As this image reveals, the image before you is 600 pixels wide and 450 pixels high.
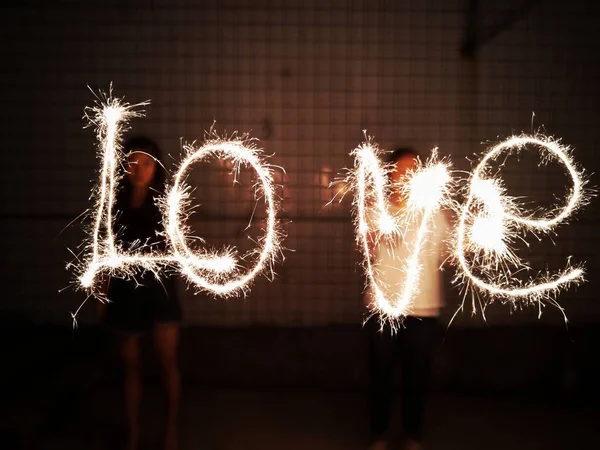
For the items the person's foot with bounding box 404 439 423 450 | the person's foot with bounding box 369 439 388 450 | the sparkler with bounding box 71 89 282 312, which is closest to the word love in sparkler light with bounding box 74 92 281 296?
the sparkler with bounding box 71 89 282 312

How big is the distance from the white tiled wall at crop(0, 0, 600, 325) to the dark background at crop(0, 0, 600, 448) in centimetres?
1

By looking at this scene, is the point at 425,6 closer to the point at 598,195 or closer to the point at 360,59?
the point at 360,59

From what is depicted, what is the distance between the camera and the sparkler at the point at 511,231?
4773 mm

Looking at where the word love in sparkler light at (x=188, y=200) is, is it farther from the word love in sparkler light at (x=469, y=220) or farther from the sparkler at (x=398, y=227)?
the sparkler at (x=398, y=227)

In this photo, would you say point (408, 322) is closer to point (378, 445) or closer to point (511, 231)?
point (378, 445)

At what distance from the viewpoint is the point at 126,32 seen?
16.2 ft

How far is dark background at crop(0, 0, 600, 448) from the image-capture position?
493 cm

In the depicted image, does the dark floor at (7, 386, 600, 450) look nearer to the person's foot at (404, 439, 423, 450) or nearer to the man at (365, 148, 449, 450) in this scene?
the person's foot at (404, 439, 423, 450)

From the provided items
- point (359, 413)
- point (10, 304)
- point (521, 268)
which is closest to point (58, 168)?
point (10, 304)

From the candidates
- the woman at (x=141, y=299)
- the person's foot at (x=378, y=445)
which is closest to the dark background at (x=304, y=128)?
the person's foot at (x=378, y=445)

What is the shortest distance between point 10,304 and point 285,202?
2287mm

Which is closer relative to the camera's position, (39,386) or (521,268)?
(39,386)

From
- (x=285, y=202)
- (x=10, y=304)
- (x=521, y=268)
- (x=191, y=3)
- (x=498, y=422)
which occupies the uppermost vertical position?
(x=191, y=3)

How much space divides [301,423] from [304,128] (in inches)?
85.3
